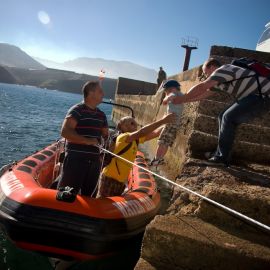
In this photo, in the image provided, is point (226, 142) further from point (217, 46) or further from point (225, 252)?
point (217, 46)

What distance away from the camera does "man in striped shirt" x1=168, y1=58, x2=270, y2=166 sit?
400 cm

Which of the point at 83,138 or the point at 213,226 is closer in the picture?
the point at 213,226

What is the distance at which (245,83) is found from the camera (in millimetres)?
4199

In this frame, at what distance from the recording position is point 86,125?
4184mm

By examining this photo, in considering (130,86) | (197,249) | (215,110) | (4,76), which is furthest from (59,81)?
(197,249)

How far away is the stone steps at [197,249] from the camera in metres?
2.80

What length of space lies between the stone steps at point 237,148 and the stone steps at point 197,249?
7.50 feet

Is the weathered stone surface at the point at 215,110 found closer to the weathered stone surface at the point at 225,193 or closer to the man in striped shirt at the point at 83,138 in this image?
the weathered stone surface at the point at 225,193

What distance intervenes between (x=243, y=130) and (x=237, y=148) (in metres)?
0.60

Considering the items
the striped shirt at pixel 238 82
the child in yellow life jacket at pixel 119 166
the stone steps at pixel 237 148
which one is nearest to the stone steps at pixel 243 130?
the stone steps at pixel 237 148

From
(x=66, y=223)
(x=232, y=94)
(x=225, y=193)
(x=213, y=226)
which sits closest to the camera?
(x=213, y=226)

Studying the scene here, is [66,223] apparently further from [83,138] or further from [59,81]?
[59,81]

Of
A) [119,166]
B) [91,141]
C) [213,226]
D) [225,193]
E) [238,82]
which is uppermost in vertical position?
[238,82]

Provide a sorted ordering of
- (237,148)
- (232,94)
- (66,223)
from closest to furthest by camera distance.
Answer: (66,223) < (232,94) < (237,148)
